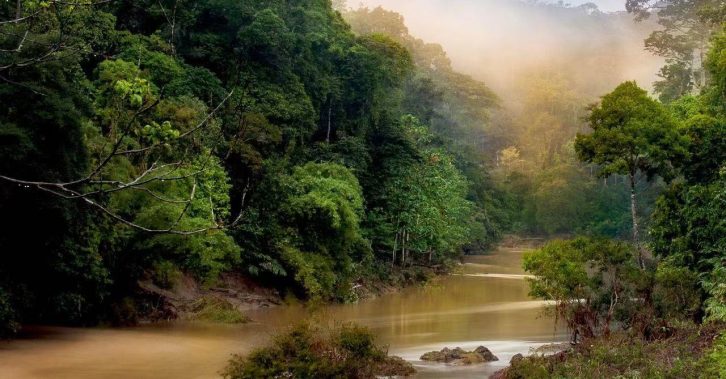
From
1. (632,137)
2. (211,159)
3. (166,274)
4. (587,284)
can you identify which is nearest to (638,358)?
(587,284)

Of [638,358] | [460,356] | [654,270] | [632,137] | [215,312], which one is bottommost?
[460,356]

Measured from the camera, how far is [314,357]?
1377 centimetres

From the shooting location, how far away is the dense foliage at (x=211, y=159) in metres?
17.3

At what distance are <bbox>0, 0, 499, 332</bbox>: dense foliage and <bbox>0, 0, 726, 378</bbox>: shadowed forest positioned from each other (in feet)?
0.26

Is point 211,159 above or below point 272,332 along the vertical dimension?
above

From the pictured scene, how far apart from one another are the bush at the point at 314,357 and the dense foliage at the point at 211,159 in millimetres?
2605

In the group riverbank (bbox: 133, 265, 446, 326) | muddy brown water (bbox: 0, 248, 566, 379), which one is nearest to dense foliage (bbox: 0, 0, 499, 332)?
riverbank (bbox: 133, 265, 446, 326)

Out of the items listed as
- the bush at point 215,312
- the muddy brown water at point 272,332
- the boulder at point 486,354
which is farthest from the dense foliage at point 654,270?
the bush at point 215,312

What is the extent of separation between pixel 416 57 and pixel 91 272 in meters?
64.7

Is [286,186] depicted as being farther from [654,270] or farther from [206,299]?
[654,270]

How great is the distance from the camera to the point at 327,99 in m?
39.9

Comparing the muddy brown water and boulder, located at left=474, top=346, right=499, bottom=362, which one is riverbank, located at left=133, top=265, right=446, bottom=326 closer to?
the muddy brown water

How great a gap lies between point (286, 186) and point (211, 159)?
20.2 meters

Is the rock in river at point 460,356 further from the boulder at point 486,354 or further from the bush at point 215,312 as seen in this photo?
the bush at point 215,312
